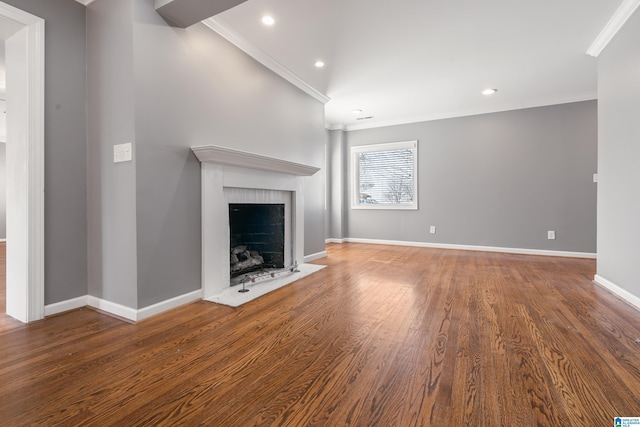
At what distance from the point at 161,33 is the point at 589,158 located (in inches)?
225

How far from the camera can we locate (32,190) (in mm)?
2000

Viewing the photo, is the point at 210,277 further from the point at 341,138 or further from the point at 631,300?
the point at 341,138

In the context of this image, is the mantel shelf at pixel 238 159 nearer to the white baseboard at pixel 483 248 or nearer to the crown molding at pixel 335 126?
the crown molding at pixel 335 126

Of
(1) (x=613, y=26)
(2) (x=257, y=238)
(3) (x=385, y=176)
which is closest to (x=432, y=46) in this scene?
(1) (x=613, y=26)

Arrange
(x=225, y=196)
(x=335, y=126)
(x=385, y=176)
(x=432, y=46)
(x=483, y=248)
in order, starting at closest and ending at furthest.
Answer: (x=225, y=196)
(x=432, y=46)
(x=483, y=248)
(x=385, y=176)
(x=335, y=126)

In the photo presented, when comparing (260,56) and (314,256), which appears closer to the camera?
(260,56)

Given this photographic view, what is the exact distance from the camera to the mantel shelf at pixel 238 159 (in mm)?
2352

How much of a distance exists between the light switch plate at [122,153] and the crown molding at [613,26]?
13.1 ft

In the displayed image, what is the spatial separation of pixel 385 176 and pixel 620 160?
3645 mm

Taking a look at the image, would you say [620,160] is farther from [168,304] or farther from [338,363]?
[168,304]

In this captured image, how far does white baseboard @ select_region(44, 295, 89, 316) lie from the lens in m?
2.10

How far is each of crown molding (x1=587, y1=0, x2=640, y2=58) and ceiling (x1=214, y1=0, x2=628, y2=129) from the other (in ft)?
0.17

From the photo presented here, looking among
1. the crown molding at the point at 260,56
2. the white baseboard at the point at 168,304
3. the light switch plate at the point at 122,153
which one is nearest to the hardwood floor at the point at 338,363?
the white baseboard at the point at 168,304

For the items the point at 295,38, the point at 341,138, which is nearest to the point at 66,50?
the point at 295,38
